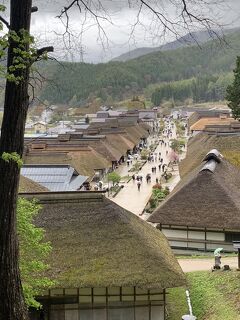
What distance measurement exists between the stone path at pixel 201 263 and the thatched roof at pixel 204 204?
278 centimetres

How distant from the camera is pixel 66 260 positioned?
15602mm

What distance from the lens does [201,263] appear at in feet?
76.4

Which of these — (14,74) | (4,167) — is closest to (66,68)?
(14,74)

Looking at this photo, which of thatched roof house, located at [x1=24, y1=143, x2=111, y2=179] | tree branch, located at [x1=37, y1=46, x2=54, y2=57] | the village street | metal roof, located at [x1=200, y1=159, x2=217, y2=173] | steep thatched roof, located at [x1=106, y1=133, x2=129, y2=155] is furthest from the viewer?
steep thatched roof, located at [x1=106, y1=133, x2=129, y2=155]

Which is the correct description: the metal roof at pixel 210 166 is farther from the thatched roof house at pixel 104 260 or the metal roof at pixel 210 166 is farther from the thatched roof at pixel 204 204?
the thatched roof house at pixel 104 260

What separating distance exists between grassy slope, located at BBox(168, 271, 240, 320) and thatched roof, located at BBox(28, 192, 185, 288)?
5.54ft

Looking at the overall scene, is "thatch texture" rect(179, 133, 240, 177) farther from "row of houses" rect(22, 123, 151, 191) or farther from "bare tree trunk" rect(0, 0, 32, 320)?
"bare tree trunk" rect(0, 0, 32, 320)

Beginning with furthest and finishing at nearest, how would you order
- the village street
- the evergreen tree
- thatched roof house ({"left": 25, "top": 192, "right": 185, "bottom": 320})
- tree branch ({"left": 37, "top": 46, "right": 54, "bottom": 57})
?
the evergreen tree
the village street
thatched roof house ({"left": 25, "top": 192, "right": 185, "bottom": 320})
tree branch ({"left": 37, "top": 46, "right": 54, "bottom": 57})

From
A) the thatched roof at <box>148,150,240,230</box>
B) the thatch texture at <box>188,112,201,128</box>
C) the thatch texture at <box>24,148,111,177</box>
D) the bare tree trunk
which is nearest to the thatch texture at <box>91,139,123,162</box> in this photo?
the thatch texture at <box>24,148,111,177</box>

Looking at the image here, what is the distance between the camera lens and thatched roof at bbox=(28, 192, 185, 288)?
49.1ft

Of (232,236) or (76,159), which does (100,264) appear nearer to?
(232,236)

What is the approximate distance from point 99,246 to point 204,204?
12508mm

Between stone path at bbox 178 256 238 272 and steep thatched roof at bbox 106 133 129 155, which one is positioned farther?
steep thatched roof at bbox 106 133 129 155

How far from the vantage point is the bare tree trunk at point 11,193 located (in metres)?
7.36
